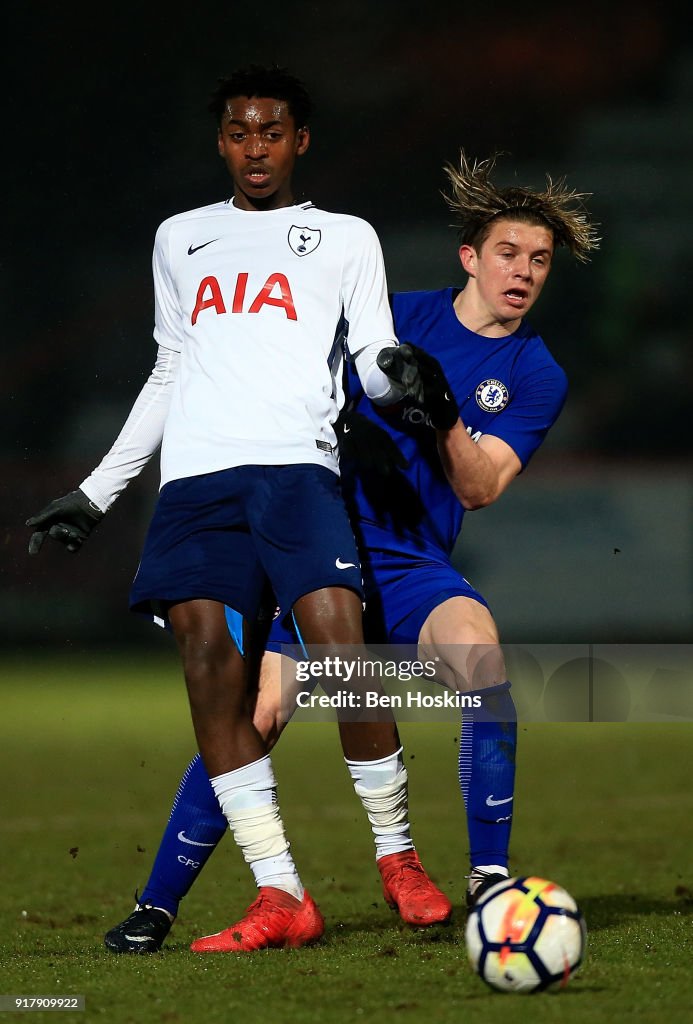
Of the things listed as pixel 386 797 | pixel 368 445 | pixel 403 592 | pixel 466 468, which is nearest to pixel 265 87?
pixel 368 445

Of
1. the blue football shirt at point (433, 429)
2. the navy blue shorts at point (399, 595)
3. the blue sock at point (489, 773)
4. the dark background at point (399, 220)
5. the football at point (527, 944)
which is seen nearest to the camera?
the football at point (527, 944)

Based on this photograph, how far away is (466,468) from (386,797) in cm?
87

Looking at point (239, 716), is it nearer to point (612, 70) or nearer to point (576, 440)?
point (576, 440)

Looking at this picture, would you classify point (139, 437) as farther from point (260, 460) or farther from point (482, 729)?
point (482, 729)

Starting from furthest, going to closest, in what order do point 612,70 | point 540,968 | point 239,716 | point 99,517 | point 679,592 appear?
point 612,70 < point 679,592 < point 99,517 < point 239,716 < point 540,968

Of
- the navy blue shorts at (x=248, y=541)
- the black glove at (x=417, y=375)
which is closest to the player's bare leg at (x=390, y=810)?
the navy blue shorts at (x=248, y=541)

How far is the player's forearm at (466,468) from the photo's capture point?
3.69m

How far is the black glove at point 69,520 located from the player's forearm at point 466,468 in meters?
0.95

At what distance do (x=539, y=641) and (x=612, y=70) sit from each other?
526 cm

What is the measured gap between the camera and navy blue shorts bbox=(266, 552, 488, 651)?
3729mm

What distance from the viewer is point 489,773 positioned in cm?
355

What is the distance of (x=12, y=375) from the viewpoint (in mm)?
12344

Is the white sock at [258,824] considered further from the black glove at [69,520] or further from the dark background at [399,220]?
the dark background at [399,220]

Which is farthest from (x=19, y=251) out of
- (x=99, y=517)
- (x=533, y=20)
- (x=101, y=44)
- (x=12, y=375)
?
(x=99, y=517)
